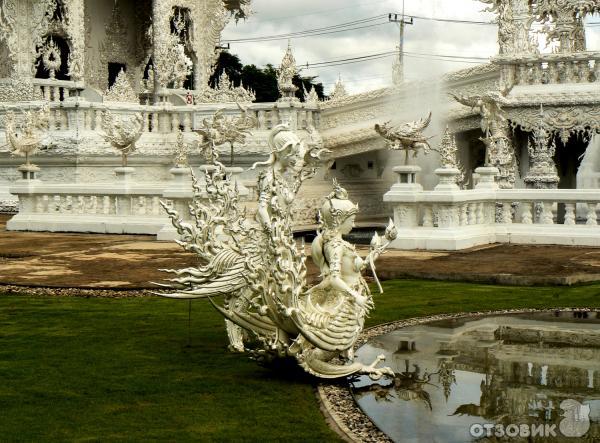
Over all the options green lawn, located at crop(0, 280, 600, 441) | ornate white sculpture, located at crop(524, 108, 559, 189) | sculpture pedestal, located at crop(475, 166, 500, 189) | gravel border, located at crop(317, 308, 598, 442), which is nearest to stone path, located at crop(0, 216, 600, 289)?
green lawn, located at crop(0, 280, 600, 441)

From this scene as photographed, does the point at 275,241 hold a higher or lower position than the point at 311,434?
higher

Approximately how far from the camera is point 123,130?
23531 mm

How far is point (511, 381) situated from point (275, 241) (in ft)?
6.65

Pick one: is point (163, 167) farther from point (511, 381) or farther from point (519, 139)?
point (511, 381)

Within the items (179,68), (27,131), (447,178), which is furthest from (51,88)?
(447,178)

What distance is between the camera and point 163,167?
25.9 metres

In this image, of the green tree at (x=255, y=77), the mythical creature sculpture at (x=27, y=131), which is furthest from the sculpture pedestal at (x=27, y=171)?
the green tree at (x=255, y=77)

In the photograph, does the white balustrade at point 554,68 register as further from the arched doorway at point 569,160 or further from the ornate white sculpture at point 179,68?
the ornate white sculpture at point 179,68

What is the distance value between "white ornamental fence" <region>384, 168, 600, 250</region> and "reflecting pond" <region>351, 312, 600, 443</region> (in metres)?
6.09

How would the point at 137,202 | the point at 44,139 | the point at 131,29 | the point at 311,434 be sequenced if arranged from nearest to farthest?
the point at 311,434, the point at 137,202, the point at 44,139, the point at 131,29

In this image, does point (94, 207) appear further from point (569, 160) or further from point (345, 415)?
point (345, 415)

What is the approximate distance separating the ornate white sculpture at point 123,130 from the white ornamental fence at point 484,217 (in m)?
8.12

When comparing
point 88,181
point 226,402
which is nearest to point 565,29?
point 88,181

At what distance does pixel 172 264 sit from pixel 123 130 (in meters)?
10.2
